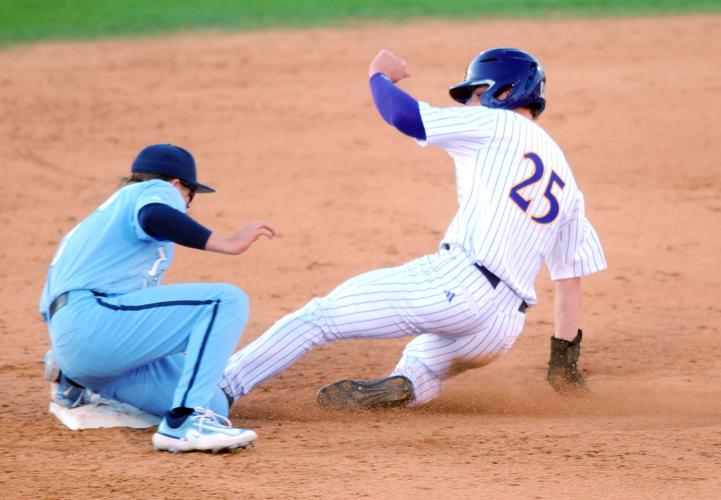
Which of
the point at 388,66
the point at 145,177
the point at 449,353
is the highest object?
the point at 388,66

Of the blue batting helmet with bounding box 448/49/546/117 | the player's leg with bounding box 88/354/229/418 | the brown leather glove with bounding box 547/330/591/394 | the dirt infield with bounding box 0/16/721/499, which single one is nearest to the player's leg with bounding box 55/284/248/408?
the player's leg with bounding box 88/354/229/418

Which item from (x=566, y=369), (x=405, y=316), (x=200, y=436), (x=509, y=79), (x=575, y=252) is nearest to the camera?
(x=200, y=436)

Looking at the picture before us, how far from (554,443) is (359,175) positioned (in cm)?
524

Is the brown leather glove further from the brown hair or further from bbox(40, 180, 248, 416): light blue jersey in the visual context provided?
the brown hair

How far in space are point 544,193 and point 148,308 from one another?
1.66 m

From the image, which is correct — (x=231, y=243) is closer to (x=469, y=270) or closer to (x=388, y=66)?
(x=469, y=270)

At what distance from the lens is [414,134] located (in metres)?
4.91

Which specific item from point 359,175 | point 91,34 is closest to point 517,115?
point 359,175

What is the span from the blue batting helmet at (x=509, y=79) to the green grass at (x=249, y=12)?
33.5 ft

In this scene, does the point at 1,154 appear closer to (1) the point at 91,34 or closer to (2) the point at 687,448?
(1) the point at 91,34

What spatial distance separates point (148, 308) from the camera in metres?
4.57

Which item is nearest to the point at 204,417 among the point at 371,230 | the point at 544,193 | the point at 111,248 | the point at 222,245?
the point at 222,245

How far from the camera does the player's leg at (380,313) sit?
4.88 meters

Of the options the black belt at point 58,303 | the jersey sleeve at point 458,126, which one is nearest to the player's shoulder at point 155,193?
the black belt at point 58,303
